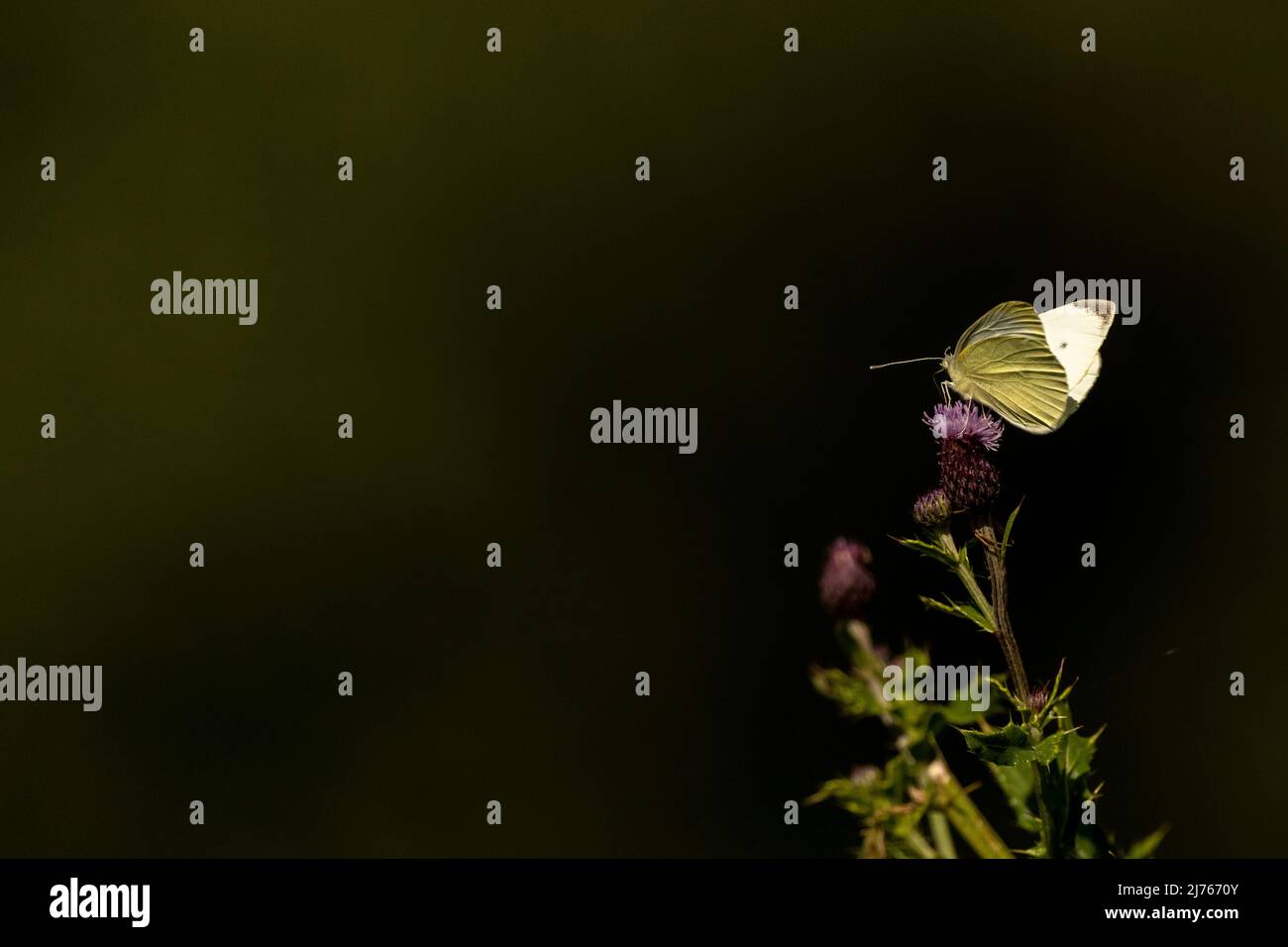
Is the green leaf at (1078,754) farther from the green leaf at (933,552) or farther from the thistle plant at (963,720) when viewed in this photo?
the green leaf at (933,552)

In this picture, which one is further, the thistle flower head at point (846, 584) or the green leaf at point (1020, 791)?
the thistle flower head at point (846, 584)

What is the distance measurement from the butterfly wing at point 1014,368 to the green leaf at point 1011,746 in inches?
16.2

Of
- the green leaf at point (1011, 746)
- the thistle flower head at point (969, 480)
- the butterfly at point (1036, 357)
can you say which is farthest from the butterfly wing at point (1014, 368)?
the green leaf at point (1011, 746)

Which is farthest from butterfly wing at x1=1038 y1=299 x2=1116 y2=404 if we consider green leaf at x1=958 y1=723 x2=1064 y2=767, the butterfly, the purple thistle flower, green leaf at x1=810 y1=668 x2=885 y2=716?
green leaf at x1=958 y1=723 x2=1064 y2=767

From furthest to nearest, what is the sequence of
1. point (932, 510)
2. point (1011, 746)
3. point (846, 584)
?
Answer: 1. point (846, 584)
2. point (932, 510)
3. point (1011, 746)

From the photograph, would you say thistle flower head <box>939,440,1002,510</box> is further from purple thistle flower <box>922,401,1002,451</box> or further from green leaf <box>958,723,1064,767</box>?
green leaf <box>958,723,1064,767</box>

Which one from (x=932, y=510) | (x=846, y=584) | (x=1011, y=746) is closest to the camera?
(x=1011, y=746)

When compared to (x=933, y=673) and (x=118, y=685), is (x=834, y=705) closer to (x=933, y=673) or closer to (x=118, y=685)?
(x=933, y=673)

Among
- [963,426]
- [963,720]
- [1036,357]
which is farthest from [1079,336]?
[963,720]

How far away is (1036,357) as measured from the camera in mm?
1208

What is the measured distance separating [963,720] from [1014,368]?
41 centimetres

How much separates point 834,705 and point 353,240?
1.53 m

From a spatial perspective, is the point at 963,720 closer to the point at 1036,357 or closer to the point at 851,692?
the point at 851,692

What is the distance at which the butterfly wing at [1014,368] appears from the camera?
1.18 m
